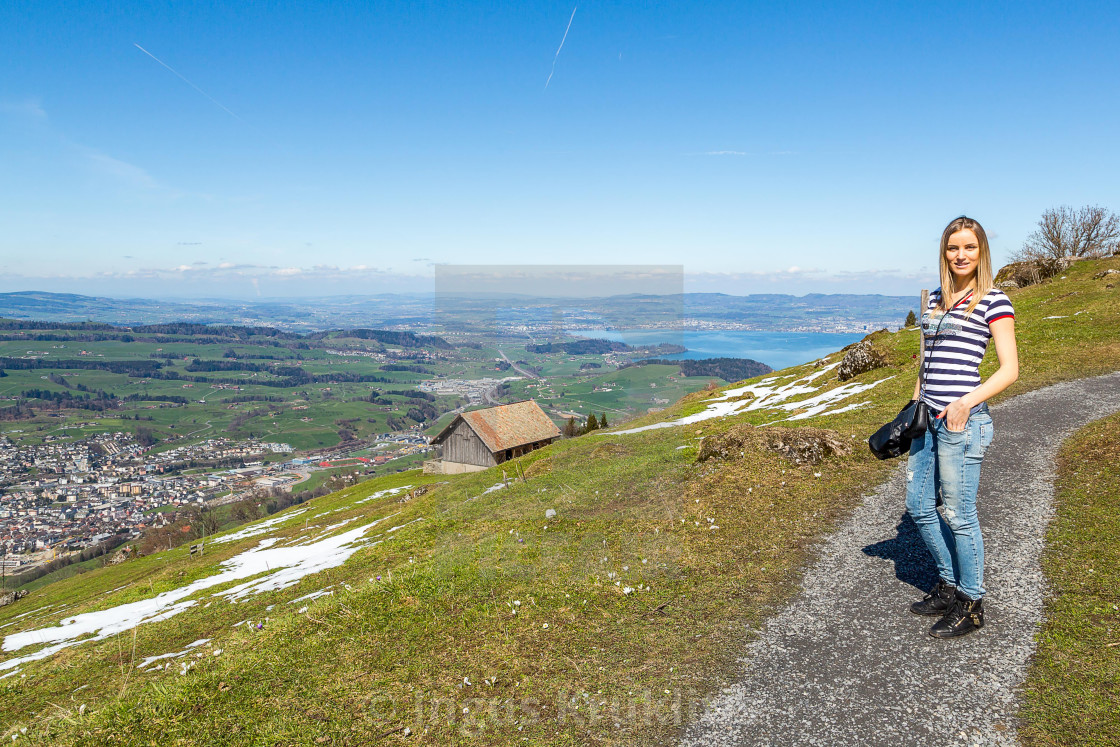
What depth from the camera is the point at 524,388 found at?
14797 millimetres

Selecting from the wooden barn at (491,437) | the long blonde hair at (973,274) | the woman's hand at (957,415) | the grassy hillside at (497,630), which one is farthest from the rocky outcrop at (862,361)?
the woman's hand at (957,415)

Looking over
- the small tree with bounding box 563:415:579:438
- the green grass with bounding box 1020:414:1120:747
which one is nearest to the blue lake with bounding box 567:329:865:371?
the green grass with bounding box 1020:414:1120:747

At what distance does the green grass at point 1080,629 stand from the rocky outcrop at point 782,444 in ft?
15.0

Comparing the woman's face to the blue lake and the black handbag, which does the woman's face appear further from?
the blue lake

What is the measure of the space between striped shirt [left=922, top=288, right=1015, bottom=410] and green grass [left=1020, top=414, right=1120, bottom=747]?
2924mm

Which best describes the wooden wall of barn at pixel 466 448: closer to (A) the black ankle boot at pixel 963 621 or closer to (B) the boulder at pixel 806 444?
(B) the boulder at pixel 806 444

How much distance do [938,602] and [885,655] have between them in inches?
50.1

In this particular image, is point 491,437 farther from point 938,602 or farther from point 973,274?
point 973,274

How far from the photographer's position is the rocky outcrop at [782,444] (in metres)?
13.8

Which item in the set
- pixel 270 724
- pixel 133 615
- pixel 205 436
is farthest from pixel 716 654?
pixel 205 436

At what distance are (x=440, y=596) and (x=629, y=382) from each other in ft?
24.1

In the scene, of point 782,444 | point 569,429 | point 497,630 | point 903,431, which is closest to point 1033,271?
point 569,429

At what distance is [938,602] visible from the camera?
6.67m

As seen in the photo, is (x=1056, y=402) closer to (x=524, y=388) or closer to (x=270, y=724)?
(x=524, y=388)
